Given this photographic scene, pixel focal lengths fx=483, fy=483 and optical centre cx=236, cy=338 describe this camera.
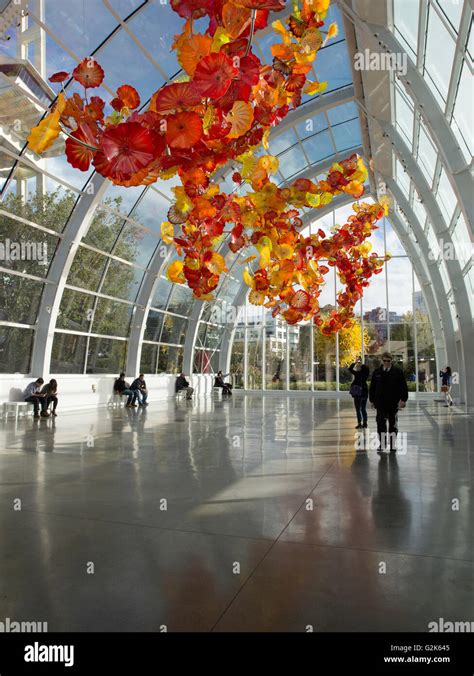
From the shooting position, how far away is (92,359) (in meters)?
17.9

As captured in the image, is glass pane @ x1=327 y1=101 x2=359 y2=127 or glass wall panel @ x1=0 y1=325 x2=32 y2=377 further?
glass pane @ x1=327 y1=101 x2=359 y2=127

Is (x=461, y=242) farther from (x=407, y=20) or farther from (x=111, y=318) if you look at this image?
(x=111, y=318)

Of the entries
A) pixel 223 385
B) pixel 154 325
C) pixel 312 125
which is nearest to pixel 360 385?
pixel 154 325

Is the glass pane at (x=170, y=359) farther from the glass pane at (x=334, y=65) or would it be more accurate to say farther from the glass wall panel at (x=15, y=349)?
the glass pane at (x=334, y=65)

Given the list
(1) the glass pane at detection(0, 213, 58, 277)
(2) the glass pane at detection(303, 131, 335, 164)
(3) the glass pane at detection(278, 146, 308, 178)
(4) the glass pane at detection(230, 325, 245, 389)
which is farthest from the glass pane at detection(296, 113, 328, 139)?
(4) the glass pane at detection(230, 325, 245, 389)

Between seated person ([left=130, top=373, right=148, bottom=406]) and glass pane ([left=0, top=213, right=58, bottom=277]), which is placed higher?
glass pane ([left=0, top=213, right=58, bottom=277])

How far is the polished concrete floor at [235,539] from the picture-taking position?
8.65 feet

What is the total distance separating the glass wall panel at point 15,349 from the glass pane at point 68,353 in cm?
125

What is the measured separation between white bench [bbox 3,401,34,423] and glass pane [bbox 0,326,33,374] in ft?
4.72

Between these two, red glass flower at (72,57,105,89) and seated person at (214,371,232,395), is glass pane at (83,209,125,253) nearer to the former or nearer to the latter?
seated person at (214,371,232,395)

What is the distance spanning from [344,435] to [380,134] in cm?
1200

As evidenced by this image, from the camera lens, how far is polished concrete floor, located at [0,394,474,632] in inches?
104
